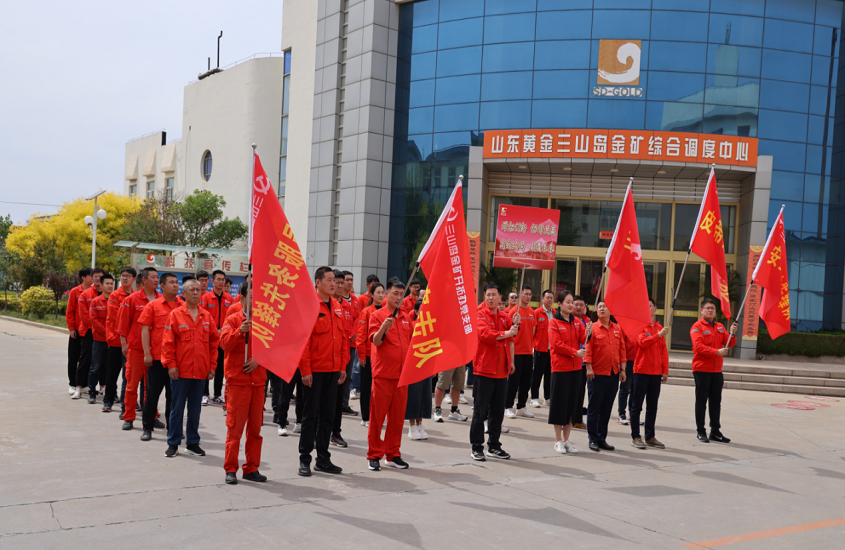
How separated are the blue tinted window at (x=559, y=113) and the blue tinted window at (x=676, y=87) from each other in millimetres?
1975

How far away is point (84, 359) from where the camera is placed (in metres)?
10.5

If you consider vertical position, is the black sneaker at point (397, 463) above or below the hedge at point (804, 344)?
below

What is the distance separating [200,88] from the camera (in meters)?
44.1

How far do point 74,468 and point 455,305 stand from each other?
3.82m

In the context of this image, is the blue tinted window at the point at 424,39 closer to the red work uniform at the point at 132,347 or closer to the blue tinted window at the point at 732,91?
the blue tinted window at the point at 732,91

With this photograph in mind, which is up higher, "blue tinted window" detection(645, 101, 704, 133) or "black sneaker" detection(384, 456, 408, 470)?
→ "blue tinted window" detection(645, 101, 704, 133)

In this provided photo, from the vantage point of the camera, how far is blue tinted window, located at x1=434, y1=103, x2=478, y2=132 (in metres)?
21.5

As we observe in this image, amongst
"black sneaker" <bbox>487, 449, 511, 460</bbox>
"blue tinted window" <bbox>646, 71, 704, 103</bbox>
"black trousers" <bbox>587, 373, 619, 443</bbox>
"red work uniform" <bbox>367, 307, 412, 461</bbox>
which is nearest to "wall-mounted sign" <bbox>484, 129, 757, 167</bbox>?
"blue tinted window" <bbox>646, 71, 704, 103</bbox>

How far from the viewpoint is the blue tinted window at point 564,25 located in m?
20.4

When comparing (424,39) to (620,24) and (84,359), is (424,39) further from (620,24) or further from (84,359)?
(84,359)

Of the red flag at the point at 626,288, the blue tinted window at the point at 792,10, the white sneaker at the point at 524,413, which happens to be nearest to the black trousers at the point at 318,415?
the red flag at the point at 626,288

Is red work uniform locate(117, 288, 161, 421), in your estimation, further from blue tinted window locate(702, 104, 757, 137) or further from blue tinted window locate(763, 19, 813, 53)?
blue tinted window locate(763, 19, 813, 53)

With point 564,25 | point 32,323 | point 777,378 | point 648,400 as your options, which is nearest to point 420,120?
point 564,25

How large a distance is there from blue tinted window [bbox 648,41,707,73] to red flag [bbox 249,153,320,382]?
56.4 feet
